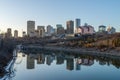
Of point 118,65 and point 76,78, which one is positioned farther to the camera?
point 118,65

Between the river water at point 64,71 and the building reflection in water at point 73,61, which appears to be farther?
the building reflection in water at point 73,61

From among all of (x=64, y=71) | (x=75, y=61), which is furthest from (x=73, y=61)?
(x=64, y=71)

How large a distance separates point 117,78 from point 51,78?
10.7 meters

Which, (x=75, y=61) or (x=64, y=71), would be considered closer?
(x=64, y=71)

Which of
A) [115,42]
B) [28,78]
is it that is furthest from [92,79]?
[115,42]

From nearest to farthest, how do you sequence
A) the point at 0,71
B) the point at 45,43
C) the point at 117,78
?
1. the point at 0,71
2. the point at 117,78
3. the point at 45,43

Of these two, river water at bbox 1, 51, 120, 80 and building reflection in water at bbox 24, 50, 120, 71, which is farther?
building reflection in water at bbox 24, 50, 120, 71

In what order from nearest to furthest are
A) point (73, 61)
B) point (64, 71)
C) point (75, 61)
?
point (64, 71) → point (73, 61) → point (75, 61)

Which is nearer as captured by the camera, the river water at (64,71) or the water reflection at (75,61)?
the river water at (64,71)

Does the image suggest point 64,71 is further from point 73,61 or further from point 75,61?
point 75,61

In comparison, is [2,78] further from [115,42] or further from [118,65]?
[115,42]

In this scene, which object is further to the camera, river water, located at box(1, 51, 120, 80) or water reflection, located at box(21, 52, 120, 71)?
water reflection, located at box(21, 52, 120, 71)

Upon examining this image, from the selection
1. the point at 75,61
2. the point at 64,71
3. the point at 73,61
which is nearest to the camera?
the point at 64,71

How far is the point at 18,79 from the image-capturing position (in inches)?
1566
